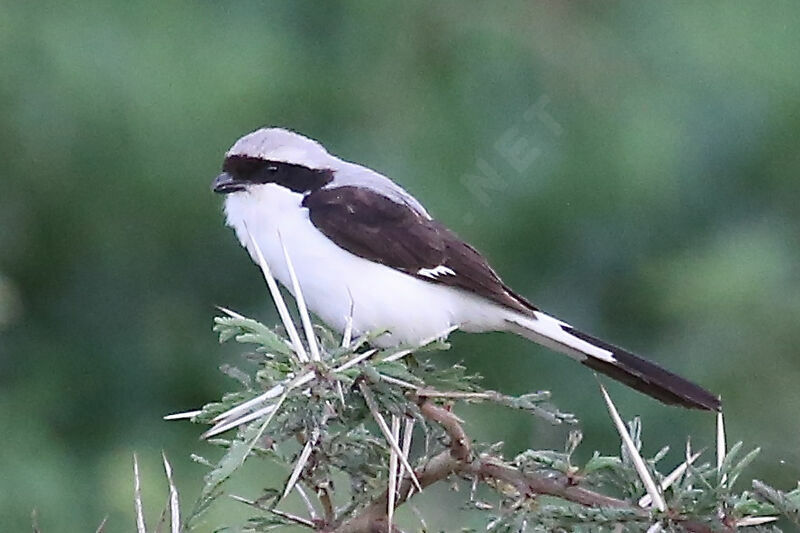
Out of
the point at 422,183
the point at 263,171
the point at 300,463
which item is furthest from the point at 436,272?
the point at 422,183

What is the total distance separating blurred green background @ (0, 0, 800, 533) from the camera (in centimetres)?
362

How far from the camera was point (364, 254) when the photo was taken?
2.16 m

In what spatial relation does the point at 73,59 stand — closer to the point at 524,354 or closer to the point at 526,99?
the point at 526,99

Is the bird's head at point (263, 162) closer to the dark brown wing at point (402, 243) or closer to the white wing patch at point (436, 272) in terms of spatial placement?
the dark brown wing at point (402, 243)

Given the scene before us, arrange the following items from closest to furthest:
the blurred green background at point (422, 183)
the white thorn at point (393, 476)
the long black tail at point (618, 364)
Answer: the white thorn at point (393, 476), the long black tail at point (618, 364), the blurred green background at point (422, 183)

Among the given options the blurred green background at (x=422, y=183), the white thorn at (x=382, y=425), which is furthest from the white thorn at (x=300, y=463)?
the blurred green background at (x=422, y=183)

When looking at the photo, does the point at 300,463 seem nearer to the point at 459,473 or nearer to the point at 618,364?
the point at 459,473

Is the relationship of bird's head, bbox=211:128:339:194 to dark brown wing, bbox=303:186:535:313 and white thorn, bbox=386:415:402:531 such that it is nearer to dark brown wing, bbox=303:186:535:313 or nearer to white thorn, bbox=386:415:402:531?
dark brown wing, bbox=303:186:535:313

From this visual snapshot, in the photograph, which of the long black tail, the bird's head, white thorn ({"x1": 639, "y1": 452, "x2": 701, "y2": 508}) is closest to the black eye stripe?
the bird's head

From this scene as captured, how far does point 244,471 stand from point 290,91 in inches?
46.4

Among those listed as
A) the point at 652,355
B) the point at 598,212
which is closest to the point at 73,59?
the point at 598,212

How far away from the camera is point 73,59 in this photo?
358cm

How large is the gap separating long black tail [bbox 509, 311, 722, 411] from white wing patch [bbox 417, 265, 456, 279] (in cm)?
12

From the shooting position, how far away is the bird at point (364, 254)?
A: 211 centimetres
